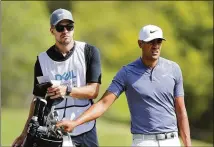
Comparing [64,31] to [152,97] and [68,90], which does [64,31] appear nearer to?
[68,90]

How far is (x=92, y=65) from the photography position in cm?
612

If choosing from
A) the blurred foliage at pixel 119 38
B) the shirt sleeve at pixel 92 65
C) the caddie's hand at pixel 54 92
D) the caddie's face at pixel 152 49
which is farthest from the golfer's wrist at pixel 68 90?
the blurred foliage at pixel 119 38

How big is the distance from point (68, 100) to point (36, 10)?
37811 millimetres

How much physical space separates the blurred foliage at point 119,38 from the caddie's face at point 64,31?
31.8m

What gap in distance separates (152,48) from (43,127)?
1148 millimetres

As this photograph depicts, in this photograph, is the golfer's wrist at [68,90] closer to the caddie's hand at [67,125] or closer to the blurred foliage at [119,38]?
the caddie's hand at [67,125]

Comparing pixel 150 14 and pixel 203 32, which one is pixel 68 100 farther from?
pixel 150 14

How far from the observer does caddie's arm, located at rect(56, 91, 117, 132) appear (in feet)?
18.3

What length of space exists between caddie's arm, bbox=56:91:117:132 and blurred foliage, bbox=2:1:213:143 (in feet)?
105

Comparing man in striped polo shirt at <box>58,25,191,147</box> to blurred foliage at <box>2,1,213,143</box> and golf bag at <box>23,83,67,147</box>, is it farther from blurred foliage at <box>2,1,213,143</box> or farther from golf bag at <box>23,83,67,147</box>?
blurred foliage at <box>2,1,213,143</box>

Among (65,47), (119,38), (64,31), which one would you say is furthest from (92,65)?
(119,38)

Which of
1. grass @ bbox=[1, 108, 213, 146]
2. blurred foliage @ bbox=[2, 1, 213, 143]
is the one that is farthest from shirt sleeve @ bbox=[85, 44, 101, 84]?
blurred foliage @ bbox=[2, 1, 213, 143]

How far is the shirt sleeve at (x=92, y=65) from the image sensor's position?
240 inches

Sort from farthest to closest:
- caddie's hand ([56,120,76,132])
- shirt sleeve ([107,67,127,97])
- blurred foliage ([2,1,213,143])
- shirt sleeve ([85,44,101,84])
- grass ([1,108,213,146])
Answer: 1. blurred foliage ([2,1,213,143])
2. grass ([1,108,213,146])
3. shirt sleeve ([85,44,101,84])
4. shirt sleeve ([107,67,127,97])
5. caddie's hand ([56,120,76,132])
